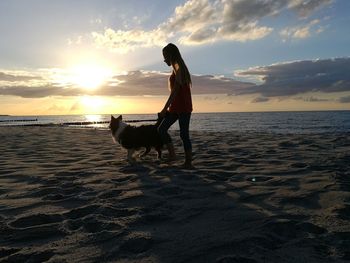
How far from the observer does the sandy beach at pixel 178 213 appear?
2820 mm

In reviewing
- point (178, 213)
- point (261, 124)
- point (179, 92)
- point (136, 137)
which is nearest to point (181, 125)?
point (179, 92)

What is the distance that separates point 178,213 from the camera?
3799mm

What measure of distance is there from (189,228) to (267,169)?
326 centimetres

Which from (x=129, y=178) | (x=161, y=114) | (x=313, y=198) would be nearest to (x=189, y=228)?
(x=313, y=198)

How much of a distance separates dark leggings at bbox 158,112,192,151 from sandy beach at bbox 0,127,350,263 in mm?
637

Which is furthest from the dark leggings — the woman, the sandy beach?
the sandy beach

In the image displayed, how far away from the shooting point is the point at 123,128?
8117 millimetres

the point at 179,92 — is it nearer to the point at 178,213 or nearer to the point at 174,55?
the point at 174,55

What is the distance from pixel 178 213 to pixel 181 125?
3102 mm

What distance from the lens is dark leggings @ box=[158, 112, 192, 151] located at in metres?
6.70

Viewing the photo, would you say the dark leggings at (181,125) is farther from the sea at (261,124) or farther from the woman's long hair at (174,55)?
the sea at (261,124)

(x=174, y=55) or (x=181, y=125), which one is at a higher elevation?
(x=174, y=55)

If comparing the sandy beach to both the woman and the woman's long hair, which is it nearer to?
the woman

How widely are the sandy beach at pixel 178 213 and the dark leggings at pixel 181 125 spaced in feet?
2.09
